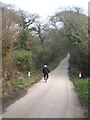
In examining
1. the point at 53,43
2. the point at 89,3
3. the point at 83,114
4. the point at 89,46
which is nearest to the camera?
the point at 83,114

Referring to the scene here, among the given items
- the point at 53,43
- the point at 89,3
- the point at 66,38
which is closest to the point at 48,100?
the point at 89,3

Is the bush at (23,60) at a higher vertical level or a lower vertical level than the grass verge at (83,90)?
higher

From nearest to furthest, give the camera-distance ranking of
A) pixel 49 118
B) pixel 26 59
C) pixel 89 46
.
→ 1. pixel 49 118
2. pixel 89 46
3. pixel 26 59

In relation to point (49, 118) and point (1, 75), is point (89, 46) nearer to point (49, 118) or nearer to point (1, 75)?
point (1, 75)

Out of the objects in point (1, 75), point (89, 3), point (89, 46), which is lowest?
point (1, 75)

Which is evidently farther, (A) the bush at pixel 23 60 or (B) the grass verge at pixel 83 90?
(A) the bush at pixel 23 60

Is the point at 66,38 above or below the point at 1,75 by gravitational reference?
above

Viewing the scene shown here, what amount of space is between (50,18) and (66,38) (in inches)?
235

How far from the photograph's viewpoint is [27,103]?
11781 mm

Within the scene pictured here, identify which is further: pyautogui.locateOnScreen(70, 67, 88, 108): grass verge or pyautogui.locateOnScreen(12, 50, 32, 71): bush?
pyautogui.locateOnScreen(12, 50, 32, 71): bush

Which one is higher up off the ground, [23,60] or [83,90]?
[23,60]

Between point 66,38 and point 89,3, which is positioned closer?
point 89,3

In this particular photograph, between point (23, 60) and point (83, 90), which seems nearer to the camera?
point (83, 90)

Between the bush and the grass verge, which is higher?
the bush
